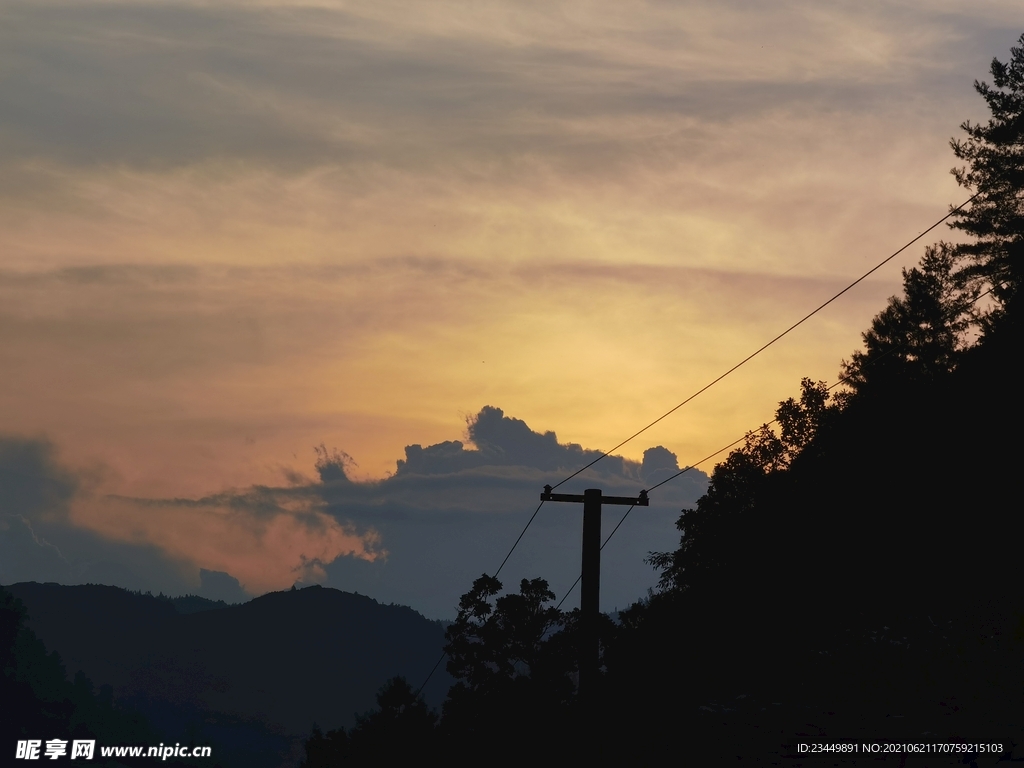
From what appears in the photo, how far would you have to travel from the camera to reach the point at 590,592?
1148 inches

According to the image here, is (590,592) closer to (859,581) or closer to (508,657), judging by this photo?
(859,581)

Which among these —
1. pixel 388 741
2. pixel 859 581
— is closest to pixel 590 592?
pixel 859 581

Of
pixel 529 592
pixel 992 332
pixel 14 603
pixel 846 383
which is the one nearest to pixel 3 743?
pixel 14 603

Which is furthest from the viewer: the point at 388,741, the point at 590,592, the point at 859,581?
the point at 388,741

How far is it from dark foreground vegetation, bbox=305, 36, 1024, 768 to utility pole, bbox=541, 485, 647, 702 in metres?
0.76

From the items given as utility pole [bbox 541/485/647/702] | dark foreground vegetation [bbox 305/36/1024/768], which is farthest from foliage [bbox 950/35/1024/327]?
utility pole [bbox 541/485/647/702]

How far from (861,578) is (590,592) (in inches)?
1104

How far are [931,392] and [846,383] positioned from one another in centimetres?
1470

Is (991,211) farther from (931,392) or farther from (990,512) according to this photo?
(990,512)

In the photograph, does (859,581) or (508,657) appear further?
(508,657)

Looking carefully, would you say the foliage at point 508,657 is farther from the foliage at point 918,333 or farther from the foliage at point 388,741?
the foliage at point 918,333

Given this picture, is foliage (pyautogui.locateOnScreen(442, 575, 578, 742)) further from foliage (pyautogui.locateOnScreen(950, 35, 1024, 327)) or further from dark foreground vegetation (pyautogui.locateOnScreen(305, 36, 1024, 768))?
foliage (pyautogui.locateOnScreen(950, 35, 1024, 327))

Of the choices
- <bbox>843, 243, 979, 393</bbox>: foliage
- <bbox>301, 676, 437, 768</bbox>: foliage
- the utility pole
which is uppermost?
<bbox>843, 243, 979, 393</bbox>: foliage

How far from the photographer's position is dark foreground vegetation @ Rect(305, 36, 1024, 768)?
29.9 m
